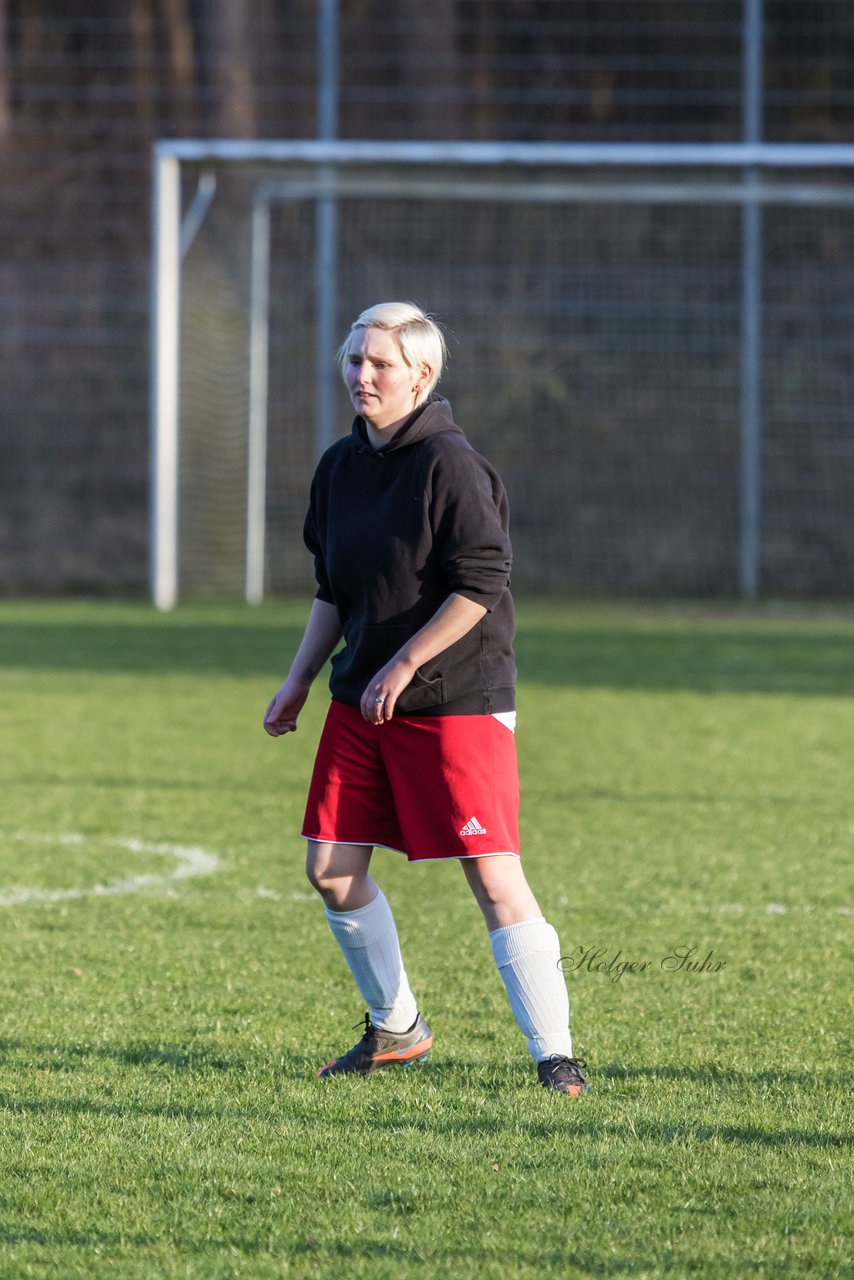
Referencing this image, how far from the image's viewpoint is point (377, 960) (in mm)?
3891

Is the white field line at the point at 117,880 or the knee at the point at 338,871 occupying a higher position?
the knee at the point at 338,871

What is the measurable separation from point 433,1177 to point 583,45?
61.2 feet

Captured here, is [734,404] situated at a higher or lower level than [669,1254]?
higher

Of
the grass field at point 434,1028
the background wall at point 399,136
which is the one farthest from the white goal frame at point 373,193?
the grass field at point 434,1028

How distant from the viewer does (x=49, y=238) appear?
20531 millimetres

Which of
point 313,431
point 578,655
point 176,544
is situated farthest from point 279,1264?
point 313,431

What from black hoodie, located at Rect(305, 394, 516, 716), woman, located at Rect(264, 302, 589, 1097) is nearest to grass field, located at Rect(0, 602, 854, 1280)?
woman, located at Rect(264, 302, 589, 1097)

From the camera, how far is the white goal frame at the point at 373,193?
15.2m

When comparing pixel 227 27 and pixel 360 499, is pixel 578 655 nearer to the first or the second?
pixel 360 499

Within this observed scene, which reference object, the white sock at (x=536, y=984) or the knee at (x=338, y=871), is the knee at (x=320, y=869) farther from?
the white sock at (x=536, y=984)
